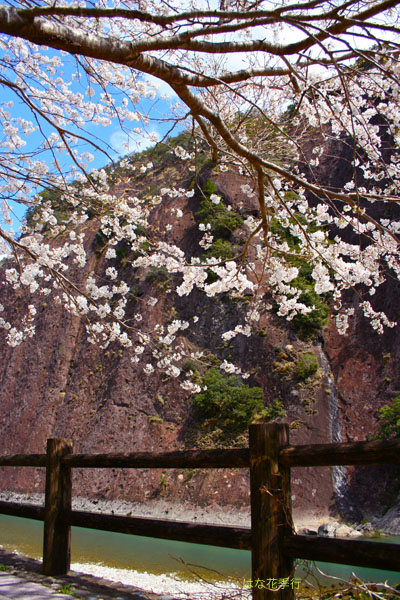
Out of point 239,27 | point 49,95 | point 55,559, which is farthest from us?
point 49,95

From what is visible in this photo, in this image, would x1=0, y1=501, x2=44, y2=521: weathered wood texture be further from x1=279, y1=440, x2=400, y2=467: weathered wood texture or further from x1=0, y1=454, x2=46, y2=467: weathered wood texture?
x1=279, y1=440, x2=400, y2=467: weathered wood texture

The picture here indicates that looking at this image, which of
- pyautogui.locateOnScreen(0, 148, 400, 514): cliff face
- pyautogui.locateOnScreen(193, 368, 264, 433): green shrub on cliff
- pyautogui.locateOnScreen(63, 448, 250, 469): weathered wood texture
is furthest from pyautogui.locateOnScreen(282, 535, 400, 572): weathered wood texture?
pyautogui.locateOnScreen(193, 368, 264, 433): green shrub on cliff

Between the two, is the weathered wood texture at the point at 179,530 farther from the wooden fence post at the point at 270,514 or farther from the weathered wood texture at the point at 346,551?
the weathered wood texture at the point at 346,551

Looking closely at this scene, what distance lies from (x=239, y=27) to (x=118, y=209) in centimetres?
415

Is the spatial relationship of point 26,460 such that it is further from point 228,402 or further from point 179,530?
point 228,402

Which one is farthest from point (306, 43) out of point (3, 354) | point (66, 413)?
point (3, 354)

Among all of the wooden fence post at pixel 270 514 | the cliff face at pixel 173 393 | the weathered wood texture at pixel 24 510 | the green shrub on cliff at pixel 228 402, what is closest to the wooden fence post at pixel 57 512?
the weathered wood texture at pixel 24 510

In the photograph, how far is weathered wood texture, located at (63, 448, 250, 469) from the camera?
3.22 meters

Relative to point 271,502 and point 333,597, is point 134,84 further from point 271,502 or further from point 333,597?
point 333,597

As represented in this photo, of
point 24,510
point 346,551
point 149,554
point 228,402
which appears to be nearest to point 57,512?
point 24,510

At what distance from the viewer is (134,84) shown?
21.4ft

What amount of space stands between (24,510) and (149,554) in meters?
6.99

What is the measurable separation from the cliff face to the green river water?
→ 12.2 ft

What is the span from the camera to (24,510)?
15.1 feet
